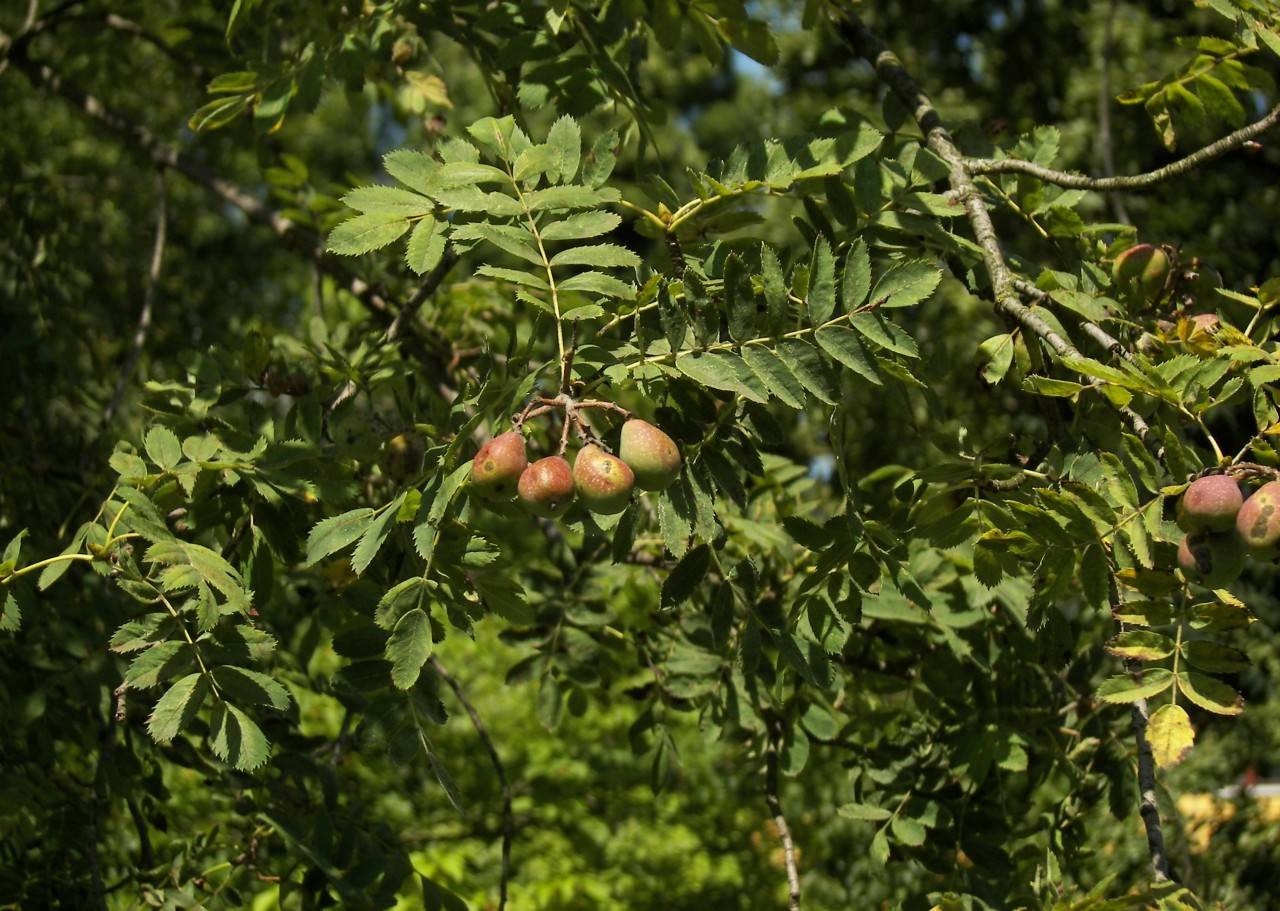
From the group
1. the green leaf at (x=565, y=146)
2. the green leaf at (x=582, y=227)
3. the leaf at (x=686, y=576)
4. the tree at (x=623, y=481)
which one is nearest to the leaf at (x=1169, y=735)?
the tree at (x=623, y=481)

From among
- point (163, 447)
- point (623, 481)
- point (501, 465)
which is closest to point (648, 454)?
point (623, 481)

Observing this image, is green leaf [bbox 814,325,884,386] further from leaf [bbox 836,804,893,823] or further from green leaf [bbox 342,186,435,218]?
leaf [bbox 836,804,893,823]

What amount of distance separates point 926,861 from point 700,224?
1.07 metres

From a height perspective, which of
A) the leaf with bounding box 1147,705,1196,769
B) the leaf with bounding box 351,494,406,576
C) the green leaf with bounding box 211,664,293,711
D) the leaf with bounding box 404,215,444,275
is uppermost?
the leaf with bounding box 404,215,444,275

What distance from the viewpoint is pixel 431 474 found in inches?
58.4

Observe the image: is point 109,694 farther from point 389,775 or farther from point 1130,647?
point 389,775

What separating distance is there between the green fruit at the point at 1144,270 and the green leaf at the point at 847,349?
51 cm

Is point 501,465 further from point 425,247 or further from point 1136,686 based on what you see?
point 1136,686

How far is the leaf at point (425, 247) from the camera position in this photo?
4.89 feet

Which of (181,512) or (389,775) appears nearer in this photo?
(181,512)

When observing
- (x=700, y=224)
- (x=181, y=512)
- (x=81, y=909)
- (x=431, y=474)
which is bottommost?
(x=81, y=909)

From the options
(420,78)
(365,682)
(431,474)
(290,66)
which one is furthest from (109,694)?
(420,78)

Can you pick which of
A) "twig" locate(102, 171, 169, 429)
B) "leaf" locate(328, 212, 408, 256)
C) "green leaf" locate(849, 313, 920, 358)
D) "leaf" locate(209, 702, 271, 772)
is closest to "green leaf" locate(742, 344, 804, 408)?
"green leaf" locate(849, 313, 920, 358)

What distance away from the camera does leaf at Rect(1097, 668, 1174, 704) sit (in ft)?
→ 4.40
